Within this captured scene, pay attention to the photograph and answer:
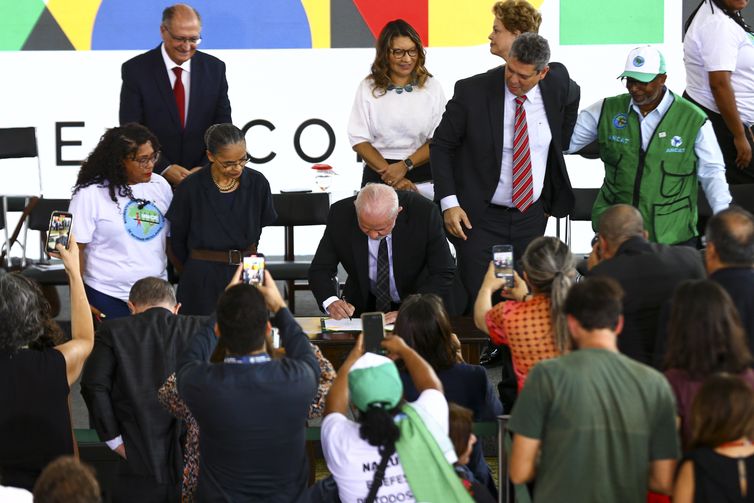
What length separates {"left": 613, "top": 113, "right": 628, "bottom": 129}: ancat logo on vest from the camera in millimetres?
5156

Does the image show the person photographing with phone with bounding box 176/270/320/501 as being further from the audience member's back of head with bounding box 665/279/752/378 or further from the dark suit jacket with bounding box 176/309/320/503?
the audience member's back of head with bounding box 665/279/752/378

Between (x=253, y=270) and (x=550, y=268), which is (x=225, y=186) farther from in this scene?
(x=550, y=268)

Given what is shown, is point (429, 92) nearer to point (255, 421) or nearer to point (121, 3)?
point (255, 421)

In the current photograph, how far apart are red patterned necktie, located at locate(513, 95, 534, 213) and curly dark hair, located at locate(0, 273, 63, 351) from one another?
2.43m

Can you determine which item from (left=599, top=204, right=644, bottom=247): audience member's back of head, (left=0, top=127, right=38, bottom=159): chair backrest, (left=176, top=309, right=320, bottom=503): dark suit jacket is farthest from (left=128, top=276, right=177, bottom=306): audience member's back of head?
(left=0, top=127, right=38, bottom=159): chair backrest

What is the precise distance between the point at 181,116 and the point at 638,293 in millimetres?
2980

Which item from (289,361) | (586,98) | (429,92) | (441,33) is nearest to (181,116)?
(429,92)

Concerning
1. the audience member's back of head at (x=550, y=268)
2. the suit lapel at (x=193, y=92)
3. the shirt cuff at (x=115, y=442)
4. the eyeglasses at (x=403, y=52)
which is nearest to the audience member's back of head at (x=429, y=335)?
the audience member's back of head at (x=550, y=268)

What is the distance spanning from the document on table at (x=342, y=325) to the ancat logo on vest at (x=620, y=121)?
141cm

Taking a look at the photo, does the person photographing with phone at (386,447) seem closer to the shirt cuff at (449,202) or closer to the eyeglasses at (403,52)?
the shirt cuff at (449,202)

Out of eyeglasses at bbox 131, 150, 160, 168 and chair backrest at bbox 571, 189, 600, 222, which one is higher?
eyeglasses at bbox 131, 150, 160, 168

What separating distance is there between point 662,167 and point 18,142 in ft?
17.1

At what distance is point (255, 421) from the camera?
3.20 meters

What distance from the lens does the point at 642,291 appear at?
12.2 ft
